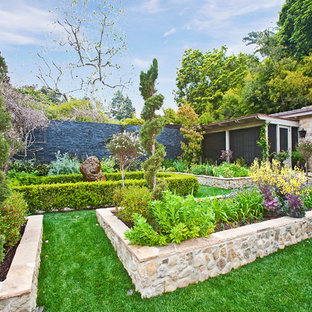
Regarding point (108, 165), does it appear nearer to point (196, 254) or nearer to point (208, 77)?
point (196, 254)

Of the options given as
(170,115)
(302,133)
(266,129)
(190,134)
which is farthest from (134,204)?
(170,115)

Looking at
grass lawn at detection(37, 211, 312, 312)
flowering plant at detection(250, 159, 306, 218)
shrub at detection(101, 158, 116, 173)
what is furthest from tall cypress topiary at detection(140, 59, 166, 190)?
shrub at detection(101, 158, 116, 173)

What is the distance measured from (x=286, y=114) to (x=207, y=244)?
1053 cm

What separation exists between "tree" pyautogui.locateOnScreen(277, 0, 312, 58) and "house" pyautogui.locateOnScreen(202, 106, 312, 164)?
7.98 m

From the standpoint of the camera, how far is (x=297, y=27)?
15.4 metres

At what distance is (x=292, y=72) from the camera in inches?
554

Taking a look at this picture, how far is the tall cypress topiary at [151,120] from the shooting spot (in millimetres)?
3354

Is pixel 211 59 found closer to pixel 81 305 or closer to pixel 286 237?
pixel 286 237

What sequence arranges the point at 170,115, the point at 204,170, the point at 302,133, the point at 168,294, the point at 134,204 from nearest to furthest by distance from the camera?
1. the point at 168,294
2. the point at 134,204
3. the point at 204,170
4. the point at 302,133
5. the point at 170,115

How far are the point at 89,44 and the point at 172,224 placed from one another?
17283 millimetres

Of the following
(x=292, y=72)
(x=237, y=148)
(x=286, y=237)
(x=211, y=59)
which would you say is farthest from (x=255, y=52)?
(x=286, y=237)

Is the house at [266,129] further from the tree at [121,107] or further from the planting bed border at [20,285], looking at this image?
the tree at [121,107]

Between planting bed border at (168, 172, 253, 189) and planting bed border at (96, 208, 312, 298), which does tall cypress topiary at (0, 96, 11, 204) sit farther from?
planting bed border at (168, 172, 253, 189)

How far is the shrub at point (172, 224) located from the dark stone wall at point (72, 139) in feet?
26.6
